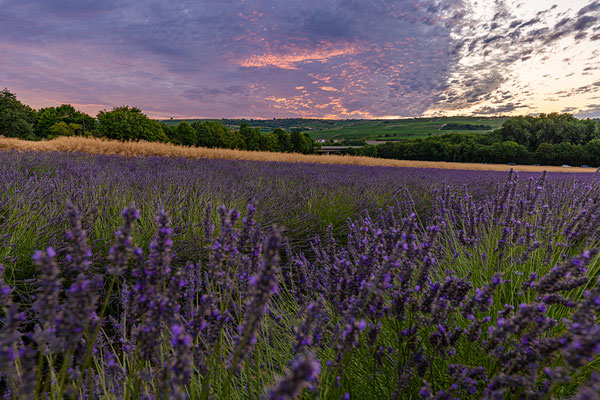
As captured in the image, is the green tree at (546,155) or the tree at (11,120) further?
the green tree at (546,155)

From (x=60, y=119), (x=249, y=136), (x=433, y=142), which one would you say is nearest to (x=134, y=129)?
(x=249, y=136)

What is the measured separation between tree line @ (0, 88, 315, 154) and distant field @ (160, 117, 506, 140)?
22046 millimetres

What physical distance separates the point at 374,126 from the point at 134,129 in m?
96.2

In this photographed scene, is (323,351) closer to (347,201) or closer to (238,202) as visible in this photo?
(238,202)

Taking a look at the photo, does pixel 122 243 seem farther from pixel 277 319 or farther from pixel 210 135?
pixel 210 135

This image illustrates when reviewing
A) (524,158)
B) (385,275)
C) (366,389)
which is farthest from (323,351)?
(524,158)

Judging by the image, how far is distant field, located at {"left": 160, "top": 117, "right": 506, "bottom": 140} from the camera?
82.6 metres

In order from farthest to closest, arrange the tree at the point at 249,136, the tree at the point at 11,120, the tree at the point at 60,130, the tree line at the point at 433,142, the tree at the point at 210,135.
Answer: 1. the tree at the point at 249,136
2. the tree at the point at 60,130
3. the tree at the point at 210,135
4. the tree line at the point at 433,142
5. the tree at the point at 11,120

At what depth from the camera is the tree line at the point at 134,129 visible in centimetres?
2737

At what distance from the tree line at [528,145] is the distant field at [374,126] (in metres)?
25.5

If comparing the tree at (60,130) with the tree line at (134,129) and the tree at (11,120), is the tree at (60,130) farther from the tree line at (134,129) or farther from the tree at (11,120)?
the tree at (11,120)

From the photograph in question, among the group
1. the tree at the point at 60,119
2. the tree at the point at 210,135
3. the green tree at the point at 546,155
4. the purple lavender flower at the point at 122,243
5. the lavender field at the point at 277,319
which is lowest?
the lavender field at the point at 277,319

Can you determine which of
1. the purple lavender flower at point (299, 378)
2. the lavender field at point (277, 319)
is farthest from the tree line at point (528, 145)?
the purple lavender flower at point (299, 378)

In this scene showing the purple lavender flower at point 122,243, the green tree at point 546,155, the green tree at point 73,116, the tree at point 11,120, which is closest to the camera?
the purple lavender flower at point 122,243
